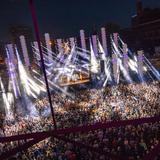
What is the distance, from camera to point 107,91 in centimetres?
2545

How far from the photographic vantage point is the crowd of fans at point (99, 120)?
1113 cm

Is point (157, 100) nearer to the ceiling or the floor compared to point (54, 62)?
nearer to the floor

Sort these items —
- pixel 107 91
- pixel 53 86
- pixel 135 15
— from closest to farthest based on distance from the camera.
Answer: pixel 107 91 → pixel 53 86 → pixel 135 15

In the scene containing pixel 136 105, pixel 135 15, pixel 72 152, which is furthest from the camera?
pixel 135 15

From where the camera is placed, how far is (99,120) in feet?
52.7

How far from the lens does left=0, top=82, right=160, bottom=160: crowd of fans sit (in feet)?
36.5

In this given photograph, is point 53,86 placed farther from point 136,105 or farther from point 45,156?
point 45,156

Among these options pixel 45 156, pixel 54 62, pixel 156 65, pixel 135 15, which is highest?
pixel 135 15

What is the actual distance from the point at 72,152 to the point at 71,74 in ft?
79.2

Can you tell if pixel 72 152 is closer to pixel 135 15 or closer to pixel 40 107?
pixel 40 107

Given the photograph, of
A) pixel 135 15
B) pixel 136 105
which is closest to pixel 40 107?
pixel 136 105

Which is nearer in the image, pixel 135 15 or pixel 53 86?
pixel 53 86

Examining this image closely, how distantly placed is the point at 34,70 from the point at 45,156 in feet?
80.7

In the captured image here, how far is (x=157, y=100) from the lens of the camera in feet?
63.2
